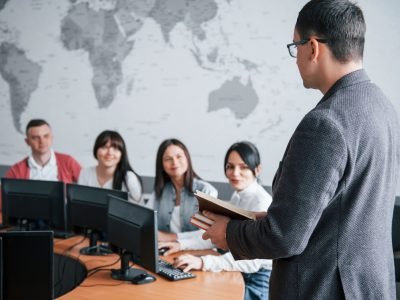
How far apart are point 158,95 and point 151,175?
68cm

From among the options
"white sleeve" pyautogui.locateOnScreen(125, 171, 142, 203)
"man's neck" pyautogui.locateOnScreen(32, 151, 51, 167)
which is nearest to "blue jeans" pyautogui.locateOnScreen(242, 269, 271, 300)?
"white sleeve" pyautogui.locateOnScreen(125, 171, 142, 203)

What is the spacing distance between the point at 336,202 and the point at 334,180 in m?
0.08

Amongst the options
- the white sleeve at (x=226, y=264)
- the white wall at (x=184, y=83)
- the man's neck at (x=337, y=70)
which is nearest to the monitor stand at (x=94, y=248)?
the white sleeve at (x=226, y=264)

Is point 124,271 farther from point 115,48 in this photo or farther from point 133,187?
point 115,48

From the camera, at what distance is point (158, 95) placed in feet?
13.1

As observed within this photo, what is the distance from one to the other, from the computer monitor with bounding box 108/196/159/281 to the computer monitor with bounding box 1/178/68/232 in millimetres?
532

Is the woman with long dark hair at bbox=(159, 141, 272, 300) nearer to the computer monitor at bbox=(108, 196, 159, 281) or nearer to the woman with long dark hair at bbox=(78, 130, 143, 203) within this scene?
the computer monitor at bbox=(108, 196, 159, 281)

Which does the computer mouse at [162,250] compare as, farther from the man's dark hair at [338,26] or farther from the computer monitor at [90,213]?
the man's dark hair at [338,26]

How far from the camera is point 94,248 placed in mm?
2730

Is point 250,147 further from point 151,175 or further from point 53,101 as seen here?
point 53,101

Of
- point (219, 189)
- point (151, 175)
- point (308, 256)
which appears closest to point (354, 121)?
point (308, 256)

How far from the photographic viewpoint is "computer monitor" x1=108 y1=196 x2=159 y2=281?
6.90 ft

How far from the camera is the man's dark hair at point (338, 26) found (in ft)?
3.81

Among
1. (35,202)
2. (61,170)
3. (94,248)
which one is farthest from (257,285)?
(61,170)
